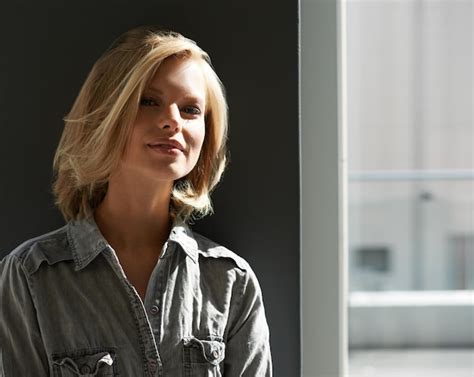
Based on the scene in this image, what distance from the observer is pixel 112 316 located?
53.9 inches

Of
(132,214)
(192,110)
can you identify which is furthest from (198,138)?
(132,214)

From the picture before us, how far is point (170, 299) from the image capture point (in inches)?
55.1

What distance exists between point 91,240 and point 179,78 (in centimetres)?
31

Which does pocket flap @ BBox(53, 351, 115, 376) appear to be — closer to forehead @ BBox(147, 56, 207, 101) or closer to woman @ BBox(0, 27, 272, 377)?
woman @ BBox(0, 27, 272, 377)

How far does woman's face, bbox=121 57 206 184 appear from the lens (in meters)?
1.36

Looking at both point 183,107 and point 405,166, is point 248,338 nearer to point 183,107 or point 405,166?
point 183,107

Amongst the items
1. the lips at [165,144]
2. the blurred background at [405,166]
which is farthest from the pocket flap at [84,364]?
the blurred background at [405,166]

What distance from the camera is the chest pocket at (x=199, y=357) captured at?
4.53 ft

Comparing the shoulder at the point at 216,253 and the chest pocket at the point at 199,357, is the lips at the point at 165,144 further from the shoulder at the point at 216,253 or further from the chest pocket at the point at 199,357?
the chest pocket at the point at 199,357

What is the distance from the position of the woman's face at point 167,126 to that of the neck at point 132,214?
3cm

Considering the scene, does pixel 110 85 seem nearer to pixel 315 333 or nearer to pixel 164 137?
pixel 164 137

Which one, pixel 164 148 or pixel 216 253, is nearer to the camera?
pixel 164 148

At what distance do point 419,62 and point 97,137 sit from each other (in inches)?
109

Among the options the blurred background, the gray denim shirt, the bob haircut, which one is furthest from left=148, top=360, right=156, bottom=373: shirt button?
the blurred background
